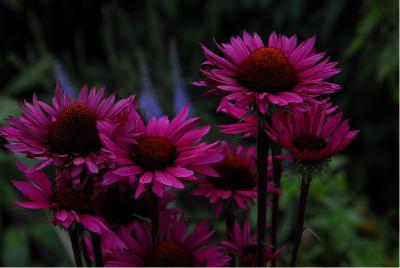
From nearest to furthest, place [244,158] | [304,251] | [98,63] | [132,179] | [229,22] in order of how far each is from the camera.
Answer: [132,179]
[244,158]
[304,251]
[229,22]
[98,63]

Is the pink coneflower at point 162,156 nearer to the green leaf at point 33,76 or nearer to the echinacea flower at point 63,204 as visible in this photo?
the echinacea flower at point 63,204

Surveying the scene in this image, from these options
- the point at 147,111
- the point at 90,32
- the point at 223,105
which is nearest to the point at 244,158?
the point at 223,105

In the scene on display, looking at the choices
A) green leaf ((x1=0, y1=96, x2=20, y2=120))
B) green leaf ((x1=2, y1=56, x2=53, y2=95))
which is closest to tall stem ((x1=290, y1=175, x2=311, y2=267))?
green leaf ((x1=0, y1=96, x2=20, y2=120))

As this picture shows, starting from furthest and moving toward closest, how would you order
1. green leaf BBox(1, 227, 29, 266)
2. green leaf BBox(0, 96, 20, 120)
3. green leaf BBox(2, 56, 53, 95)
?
1. green leaf BBox(2, 56, 53, 95)
2. green leaf BBox(0, 96, 20, 120)
3. green leaf BBox(1, 227, 29, 266)

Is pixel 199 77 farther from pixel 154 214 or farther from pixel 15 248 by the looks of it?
pixel 154 214

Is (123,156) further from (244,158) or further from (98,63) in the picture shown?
(98,63)

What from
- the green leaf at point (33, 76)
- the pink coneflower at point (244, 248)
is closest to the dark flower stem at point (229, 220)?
the pink coneflower at point (244, 248)

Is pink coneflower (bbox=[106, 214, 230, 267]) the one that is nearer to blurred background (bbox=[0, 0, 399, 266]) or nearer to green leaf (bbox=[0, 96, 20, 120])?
blurred background (bbox=[0, 0, 399, 266])
